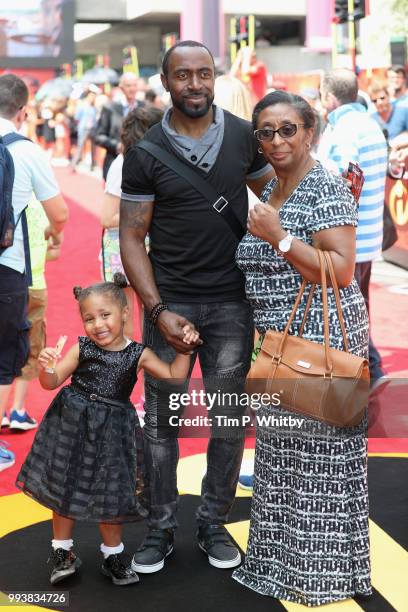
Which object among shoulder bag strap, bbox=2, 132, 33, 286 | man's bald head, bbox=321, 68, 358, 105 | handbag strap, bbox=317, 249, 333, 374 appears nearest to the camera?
handbag strap, bbox=317, 249, 333, 374

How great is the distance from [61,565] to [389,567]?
1.33 metres

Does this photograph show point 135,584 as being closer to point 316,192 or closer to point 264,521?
point 264,521

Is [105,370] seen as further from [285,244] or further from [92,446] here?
[285,244]

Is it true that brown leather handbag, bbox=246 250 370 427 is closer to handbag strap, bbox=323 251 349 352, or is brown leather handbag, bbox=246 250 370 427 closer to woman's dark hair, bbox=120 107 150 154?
handbag strap, bbox=323 251 349 352

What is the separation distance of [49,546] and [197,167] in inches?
70.3

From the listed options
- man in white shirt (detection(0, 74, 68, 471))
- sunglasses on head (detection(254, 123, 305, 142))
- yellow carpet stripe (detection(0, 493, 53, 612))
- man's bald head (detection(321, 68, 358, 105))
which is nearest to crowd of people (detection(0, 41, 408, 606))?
sunglasses on head (detection(254, 123, 305, 142))

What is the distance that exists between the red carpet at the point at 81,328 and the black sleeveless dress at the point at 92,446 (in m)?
1.31

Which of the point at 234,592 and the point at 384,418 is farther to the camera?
the point at 384,418

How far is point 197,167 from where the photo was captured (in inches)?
159

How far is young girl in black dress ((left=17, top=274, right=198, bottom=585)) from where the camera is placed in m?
3.97

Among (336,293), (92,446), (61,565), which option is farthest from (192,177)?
(61,565)

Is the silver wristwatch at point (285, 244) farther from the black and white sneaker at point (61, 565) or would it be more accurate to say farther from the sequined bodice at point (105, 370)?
the black and white sneaker at point (61, 565)

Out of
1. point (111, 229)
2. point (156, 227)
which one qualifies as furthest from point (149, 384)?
point (111, 229)

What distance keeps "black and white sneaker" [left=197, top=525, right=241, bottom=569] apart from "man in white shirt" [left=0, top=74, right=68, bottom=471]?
1573mm
